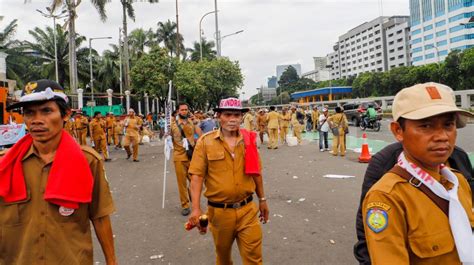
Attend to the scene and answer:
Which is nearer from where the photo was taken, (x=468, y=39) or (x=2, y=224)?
(x=2, y=224)

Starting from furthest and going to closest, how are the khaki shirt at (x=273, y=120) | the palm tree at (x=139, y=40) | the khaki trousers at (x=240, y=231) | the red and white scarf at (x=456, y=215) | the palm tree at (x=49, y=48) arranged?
the palm tree at (x=139, y=40) < the palm tree at (x=49, y=48) < the khaki shirt at (x=273, y=120) < the khaki trousers at (x=240, y=231) < the red and white scarf at (x=456, y=215)

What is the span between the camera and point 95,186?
226 cm

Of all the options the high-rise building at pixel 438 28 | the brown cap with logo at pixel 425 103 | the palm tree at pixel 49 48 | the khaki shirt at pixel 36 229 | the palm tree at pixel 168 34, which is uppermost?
the high-rise building at pixel 438 28

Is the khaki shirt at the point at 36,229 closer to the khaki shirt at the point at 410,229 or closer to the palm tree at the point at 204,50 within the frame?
the khaki shirt at the point at 410,229

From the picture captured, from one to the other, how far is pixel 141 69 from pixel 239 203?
2919 cm

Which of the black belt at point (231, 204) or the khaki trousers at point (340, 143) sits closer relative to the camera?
the black belt at point (231, 204)

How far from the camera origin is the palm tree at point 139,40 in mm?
53062

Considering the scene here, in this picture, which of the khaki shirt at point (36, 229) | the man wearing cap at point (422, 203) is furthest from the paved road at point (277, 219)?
the man wearing cap at point (422, 203)

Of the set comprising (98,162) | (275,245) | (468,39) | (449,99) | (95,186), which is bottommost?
(275,245)

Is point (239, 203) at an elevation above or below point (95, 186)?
below

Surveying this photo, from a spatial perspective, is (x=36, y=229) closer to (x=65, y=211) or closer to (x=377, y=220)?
(x=65, y=211)

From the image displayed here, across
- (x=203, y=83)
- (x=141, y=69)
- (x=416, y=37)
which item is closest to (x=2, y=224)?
(x=141, y=69)

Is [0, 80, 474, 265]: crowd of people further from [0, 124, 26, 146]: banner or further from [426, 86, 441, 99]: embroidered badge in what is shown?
[0, 124, 26, 146]: banner

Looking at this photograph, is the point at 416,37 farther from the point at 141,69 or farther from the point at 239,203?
the point at 239,203
